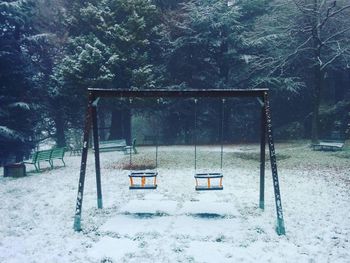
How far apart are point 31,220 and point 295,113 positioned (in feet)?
81.5

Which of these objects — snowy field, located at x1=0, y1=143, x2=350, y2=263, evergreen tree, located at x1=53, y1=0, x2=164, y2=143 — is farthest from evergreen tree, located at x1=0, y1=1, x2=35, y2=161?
snowy field, located at x1=0, y1=143, x2=350, y2=263

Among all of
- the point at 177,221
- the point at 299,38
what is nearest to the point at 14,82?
the point at 177,221

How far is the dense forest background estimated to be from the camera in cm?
2086

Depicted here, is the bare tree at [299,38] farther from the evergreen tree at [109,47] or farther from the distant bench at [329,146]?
the evergreen tree at [109,47]

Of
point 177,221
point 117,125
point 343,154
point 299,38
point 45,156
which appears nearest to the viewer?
point 177,221

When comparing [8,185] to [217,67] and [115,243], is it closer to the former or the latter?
[115,243]

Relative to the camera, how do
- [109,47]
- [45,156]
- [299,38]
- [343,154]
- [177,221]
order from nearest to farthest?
[177,221]
[45,156]
[343,154]
[109,47]
[299,38]

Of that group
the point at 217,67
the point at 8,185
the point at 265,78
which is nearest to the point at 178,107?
the point at 217,67

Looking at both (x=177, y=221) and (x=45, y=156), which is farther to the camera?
(x=45, y=156)

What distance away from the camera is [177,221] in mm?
8188

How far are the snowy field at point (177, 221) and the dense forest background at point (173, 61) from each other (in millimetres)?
9453

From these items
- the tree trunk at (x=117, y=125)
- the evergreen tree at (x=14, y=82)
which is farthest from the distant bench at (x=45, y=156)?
the tree trunk at (x=117, y=125)

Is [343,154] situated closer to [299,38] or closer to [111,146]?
[299,38]

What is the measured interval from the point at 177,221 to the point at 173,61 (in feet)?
64.7
